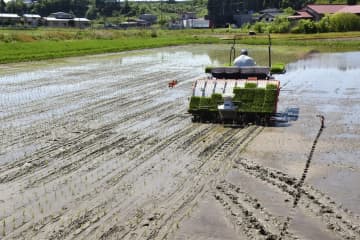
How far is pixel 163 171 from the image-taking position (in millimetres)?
9984

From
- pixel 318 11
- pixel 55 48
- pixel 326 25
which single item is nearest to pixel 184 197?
pixel 55 48

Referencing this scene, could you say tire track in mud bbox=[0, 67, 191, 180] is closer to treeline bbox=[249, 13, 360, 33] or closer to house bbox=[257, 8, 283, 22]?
treeline bbox=[249, 13, 360, 33]

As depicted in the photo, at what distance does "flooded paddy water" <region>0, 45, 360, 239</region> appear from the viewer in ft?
24.2

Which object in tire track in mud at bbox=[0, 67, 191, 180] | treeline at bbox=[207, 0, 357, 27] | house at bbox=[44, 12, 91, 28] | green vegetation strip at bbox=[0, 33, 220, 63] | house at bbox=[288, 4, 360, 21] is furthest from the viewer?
house at bbox=[44, 12, 91, 28]

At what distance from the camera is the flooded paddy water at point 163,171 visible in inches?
291

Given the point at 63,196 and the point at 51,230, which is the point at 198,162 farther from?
the point at 51,230

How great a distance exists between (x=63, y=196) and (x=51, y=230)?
1.35 m

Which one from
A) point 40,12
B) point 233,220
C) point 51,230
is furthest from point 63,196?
point 40,12

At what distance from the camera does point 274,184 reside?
361 inches

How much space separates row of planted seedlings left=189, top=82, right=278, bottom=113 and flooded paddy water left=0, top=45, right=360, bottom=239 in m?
0.68

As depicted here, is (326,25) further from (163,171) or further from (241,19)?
(163,171)

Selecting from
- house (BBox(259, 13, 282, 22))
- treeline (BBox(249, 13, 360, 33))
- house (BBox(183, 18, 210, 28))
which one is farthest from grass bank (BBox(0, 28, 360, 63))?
house (BBox(183, 18, 210, 28))

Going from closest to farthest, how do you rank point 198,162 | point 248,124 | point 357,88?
point 198,162 < point 248,124 < point 357,88

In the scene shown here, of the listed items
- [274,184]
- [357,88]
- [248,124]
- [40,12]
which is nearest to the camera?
[274,184]
